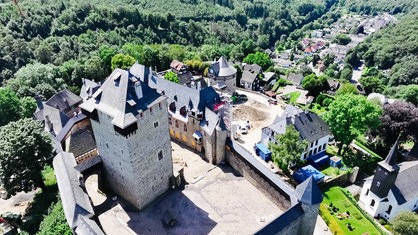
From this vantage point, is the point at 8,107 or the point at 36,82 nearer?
the point at 8,107

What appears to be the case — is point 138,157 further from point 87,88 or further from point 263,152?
point 87,88

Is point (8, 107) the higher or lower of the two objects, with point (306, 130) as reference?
higher

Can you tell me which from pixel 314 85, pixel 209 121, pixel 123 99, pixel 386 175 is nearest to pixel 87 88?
pixel 209 121

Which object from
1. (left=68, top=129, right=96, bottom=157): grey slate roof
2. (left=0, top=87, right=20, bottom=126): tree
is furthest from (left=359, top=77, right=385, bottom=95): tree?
(left=0, top=87, right=20, bottom=126): tree

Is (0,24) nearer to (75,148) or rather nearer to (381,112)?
(75,148)

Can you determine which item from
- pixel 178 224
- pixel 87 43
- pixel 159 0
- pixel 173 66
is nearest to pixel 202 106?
pixel 178 224

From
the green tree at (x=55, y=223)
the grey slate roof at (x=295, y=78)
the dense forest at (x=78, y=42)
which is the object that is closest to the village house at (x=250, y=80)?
the dense forest at (x=78, y=42)

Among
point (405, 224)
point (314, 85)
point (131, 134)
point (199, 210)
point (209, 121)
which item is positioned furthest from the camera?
point (314, 85)
